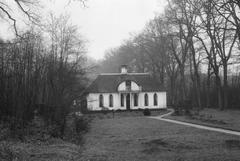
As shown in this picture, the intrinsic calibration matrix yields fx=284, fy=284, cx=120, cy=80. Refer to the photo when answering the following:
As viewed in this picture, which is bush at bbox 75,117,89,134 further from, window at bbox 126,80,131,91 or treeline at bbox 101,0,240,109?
window at bbox 126,80,131,91

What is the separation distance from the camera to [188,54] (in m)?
40.8

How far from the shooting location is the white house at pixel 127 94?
4441cm

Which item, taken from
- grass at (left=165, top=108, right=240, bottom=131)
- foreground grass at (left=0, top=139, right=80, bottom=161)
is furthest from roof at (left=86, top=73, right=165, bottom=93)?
foreground grass at (left=0, top=139, right=80, bottom=161)

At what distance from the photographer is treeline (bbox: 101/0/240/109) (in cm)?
2673

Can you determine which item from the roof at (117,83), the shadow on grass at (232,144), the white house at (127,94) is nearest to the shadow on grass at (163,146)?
the shadow on grass at (232,144)

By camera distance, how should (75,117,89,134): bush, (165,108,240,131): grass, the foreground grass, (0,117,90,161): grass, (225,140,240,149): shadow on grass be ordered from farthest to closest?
(165,108,240,131): grass, (75,117,89,134): bush, (225,140,240,149): shadow on grass, (0,117,90,161): grass, the foreground grass

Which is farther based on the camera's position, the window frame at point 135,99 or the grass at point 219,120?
the window frame at point 135,99

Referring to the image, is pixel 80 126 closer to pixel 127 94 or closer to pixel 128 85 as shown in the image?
pixel 128 85

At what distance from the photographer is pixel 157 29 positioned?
44.8 meters

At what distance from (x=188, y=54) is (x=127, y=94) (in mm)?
11333

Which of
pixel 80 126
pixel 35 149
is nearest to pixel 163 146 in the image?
pixel 35 149

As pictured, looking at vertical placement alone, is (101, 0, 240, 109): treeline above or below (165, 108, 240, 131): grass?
above

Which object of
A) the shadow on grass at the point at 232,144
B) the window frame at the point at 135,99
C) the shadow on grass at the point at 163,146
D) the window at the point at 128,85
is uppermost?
the window at the point at 128,85

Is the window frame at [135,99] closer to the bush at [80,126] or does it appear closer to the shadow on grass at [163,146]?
the bush at [80,126]
